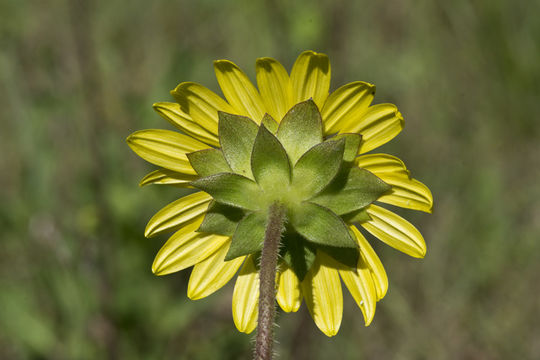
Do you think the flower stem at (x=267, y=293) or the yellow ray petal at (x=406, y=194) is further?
the yellow ray petal at (x=406, y=194)

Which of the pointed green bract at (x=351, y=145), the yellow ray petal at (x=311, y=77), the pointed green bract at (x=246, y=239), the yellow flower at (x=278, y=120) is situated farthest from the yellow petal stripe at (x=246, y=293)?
the yellow ray petal at (x=311, y=77)

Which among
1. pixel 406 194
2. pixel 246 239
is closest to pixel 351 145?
pixel 406 194

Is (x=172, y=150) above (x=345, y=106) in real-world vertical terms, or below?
below

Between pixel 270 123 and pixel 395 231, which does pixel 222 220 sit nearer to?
pixel 270 123

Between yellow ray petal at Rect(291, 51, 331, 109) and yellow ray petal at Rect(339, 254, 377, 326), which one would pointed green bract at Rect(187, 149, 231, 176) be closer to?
yellow ray petal at Rect(291, 51, 331, 109)

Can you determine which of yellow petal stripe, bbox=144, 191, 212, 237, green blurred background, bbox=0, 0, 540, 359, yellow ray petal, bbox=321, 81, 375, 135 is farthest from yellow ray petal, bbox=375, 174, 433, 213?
green blurred background, bbox=0, 0, 540, 359

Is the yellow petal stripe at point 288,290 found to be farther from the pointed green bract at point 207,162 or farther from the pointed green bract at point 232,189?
the pointed green bract at point 207,162
